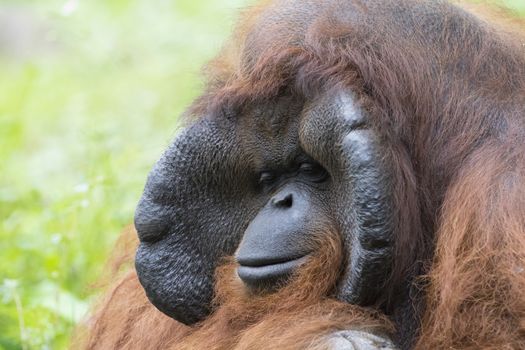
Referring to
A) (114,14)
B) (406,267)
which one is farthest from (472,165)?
(114,14)

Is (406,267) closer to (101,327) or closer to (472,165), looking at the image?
(472,165)

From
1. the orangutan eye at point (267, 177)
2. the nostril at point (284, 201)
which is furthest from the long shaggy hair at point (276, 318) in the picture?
the orangutan eye at point (267, 177)

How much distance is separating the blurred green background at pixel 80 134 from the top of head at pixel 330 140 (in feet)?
1.88

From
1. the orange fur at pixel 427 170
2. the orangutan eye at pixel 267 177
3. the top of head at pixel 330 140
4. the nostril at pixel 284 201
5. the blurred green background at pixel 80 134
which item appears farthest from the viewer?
the blurred green background at pixel 80 134

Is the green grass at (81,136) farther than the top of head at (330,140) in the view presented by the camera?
Yes

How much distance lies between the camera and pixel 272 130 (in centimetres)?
312

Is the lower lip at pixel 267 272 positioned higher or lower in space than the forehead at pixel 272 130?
lower

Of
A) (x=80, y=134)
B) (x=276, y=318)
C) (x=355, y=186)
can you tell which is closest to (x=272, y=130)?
(x=355, y=186)

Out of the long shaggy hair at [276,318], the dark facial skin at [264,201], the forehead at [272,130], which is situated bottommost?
the long shaggy hair at [276,318]

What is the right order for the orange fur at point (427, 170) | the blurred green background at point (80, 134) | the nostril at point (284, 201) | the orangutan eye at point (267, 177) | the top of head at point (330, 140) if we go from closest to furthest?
1. the orange fur at point (427, 170)
2. the top of head at point (330, 140)
3. the nostril at point (284, 201)
4. the orangutan eye at point (267, 177)
5. the blurred green background at point (80, 134)

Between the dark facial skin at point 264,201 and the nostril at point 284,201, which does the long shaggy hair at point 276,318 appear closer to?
the dark facial skin at point 264,201

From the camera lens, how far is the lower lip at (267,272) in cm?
301

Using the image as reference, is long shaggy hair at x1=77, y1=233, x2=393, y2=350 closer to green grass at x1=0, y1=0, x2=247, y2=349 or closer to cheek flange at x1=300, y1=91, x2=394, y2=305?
cheek flange at x1=300, y1=91, x2=394, y2=305

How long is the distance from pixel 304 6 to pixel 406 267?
0.82m
